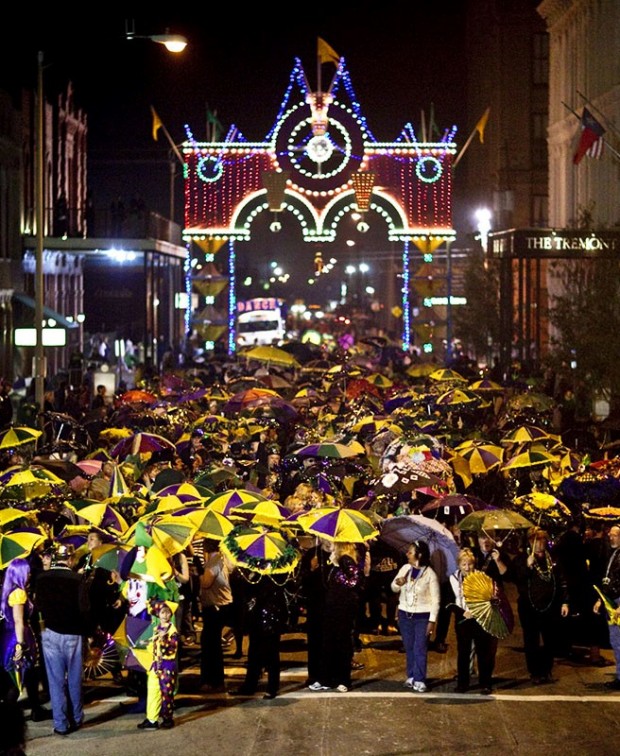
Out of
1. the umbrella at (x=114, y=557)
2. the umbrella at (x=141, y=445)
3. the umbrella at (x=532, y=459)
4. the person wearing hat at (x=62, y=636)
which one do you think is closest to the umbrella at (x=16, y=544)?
the person wearing hat at (x=62, y=636)

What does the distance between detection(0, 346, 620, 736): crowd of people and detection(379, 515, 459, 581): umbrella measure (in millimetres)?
149

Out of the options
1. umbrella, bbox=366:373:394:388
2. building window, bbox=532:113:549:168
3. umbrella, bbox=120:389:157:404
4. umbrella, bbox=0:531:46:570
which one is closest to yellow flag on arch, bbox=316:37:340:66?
building window, bbox=532:113:549:168

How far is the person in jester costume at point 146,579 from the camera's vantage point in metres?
11.7

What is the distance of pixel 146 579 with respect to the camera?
11.7m

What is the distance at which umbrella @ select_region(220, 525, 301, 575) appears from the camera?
12.4 m

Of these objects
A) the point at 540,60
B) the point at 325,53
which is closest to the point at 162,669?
the point at 325,53

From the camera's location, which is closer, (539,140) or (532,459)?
(532,459)

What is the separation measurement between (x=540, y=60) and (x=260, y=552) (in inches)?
2618

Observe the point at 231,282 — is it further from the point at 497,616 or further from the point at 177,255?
the point at 497,616

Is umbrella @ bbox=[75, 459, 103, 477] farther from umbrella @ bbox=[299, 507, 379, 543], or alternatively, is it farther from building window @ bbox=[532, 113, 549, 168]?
building window @ bbox=[532, 113, 549, 168]

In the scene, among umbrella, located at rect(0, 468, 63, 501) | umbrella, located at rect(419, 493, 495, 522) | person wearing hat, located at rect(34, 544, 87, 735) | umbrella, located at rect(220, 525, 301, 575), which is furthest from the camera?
umbrella, located at rect(419, 493, 495, 522)

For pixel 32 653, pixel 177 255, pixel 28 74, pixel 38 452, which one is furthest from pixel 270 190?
pixel 32 653

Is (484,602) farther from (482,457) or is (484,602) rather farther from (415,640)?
(482,457)

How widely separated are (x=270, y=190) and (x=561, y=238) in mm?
19925
